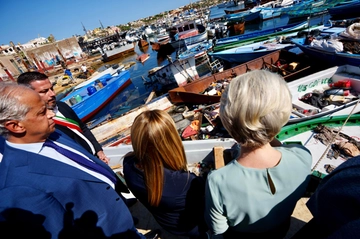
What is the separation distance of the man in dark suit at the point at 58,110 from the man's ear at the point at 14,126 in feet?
4.17

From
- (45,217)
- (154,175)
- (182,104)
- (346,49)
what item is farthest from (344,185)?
(182,104)

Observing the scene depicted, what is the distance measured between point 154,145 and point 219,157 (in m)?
1.87

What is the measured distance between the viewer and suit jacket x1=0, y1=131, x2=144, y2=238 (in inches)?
46.4

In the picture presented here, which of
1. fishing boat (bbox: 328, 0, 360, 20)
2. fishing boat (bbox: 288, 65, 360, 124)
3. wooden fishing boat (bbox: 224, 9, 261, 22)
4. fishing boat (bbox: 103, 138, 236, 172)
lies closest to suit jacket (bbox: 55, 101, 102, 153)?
fishing boat (bbox: 103, 138, 236, 172)

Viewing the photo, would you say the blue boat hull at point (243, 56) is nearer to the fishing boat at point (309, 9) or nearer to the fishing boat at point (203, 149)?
the fishing boat at point (203, 149)

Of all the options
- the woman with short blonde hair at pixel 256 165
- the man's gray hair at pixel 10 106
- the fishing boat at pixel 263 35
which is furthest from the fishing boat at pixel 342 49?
the man's gray hair at pixel 10 106

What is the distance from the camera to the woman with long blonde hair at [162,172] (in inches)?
53.6

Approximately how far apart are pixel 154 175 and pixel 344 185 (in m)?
1.13

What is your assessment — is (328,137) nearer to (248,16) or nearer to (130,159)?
(130,159)

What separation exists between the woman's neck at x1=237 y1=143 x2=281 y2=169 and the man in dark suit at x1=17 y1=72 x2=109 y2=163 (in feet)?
8.83

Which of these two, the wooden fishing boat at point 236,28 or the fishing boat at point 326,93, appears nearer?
the fishing boat at point 326,93

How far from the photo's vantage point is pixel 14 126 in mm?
1338

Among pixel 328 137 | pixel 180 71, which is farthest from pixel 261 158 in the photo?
pixel 180 71

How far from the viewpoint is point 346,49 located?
18.5ft
